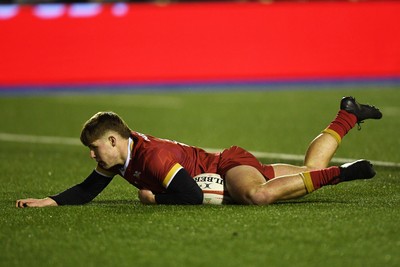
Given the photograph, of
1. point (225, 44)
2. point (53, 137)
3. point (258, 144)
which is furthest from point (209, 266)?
point (225, 44)

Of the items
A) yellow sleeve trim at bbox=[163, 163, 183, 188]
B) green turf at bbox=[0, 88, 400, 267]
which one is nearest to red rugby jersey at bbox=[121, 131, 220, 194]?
yellow sleeve trim at bbox=[163, 163, 183, 188]

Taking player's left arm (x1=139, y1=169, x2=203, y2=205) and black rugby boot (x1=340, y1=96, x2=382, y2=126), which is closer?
player's left arm (x1=139, y1=169, x2=203, y2=205)

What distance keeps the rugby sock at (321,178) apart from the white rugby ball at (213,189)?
0.65m

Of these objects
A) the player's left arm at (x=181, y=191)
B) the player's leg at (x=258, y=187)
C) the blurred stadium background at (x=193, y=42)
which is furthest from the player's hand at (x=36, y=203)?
the blurred stadium background at (x=193, y=42)

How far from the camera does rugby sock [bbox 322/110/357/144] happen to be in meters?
7.85

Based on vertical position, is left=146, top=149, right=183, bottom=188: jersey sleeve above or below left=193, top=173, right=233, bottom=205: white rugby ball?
above

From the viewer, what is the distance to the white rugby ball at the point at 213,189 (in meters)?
7.09

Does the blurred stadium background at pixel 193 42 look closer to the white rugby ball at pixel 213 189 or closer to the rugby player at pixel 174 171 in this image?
the rugby player at pixel 174 171

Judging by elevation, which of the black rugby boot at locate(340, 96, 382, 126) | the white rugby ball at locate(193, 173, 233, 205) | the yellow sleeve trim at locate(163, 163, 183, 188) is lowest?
the white rugby ball at locate(193, 173, 233, 205)

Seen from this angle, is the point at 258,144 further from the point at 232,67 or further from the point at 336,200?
the point at 232,67

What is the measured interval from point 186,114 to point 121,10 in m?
4.23

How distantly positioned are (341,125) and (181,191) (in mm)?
1747

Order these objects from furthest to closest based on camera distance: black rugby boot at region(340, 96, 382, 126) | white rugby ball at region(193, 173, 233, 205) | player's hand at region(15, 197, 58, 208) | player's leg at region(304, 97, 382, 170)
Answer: black rugby boot at region(340, 96, 382, 126)
player's leg at region(304, 97, 382, 170)
player's hand at region(15, 197, 58, 208)
white rugby ball at region(193, 173, 233, 205)

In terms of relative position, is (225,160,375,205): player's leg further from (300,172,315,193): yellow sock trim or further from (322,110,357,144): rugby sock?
(322,110,357,144): rugby sock
